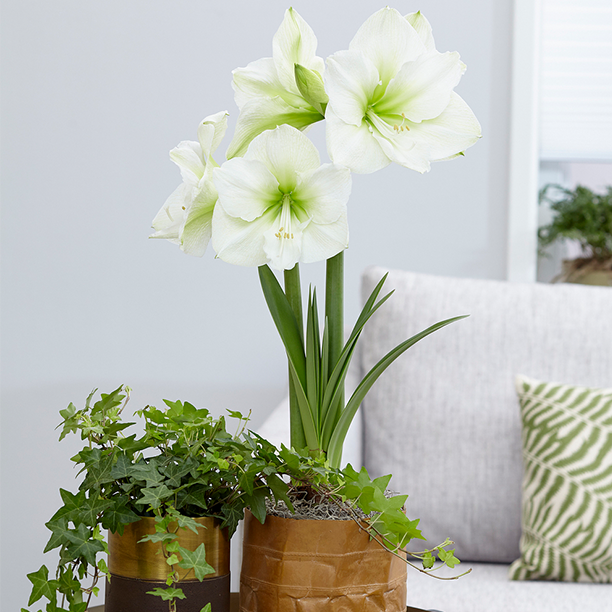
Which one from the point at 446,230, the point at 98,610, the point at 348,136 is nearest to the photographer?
the point at 348,136

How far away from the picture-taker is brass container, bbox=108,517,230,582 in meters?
0.54

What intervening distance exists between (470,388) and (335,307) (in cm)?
85

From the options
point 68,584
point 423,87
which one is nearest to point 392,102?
point 423,87

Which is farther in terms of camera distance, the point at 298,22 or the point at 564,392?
the point at 564,392

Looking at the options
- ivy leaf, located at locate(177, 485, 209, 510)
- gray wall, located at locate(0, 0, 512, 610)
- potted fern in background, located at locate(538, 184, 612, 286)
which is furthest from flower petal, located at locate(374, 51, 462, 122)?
potted fern in background, located at locate(538, 184, 612, 286)

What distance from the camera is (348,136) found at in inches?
20.5

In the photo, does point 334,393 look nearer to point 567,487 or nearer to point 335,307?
point 335,307

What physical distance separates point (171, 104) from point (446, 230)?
0.86 m

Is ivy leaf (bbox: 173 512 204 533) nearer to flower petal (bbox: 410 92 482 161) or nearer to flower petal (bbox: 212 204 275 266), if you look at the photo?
flower petal (bbox: 212 204 275 266)

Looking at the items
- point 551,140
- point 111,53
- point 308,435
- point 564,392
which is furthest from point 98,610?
point 551,140

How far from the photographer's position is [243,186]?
523 millimetres

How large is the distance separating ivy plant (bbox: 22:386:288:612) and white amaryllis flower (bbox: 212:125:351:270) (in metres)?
0.18

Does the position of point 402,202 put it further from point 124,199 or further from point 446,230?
point 124,199

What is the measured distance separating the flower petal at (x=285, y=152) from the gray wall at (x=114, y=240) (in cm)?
131
